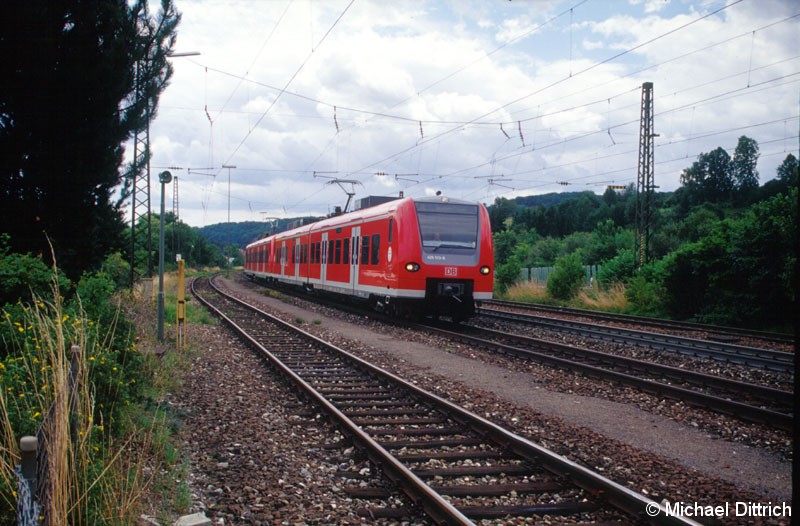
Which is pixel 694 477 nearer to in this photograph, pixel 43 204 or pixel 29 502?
pixel 29 502

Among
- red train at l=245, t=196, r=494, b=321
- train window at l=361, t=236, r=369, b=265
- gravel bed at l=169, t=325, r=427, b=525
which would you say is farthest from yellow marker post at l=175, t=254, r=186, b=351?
train window at l=361, t=236, r=369, b=265

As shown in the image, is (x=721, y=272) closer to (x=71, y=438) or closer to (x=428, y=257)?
(x=428, y=257)

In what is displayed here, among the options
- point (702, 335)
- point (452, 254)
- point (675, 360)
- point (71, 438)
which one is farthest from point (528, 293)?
point (71, 438)

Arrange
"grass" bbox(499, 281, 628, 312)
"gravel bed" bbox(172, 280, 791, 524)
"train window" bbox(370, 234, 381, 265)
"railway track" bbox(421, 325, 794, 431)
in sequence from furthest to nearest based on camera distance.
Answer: "grass" bbox(499, 281, 628, 312), "train window" bbox(370, 234, 381, 265), "railway track" bbox(421, 325, 794, 431), "gravel bed" bbox(172, 280, 791, 524)

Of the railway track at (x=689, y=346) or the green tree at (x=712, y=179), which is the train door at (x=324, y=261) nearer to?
the railway track at (x=689, y=346)

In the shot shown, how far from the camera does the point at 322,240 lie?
2316 cm

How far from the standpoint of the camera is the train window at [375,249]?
1634 cm

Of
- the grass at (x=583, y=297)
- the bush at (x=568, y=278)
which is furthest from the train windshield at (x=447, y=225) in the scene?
the bush at (x=568, y=278)

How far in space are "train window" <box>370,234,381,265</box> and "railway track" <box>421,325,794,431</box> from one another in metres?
4.46

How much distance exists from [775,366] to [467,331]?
6.63 m

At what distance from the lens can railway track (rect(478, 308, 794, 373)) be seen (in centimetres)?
1063

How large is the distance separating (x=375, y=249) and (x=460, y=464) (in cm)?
1148

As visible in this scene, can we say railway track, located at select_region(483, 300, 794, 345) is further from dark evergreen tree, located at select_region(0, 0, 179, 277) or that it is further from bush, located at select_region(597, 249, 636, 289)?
dark evergreen tree, located at select_region(0, 0, 179, 277)

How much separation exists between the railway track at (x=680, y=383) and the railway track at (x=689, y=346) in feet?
6.95
